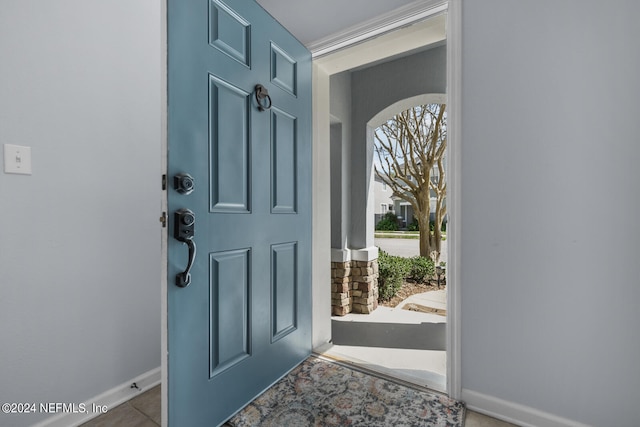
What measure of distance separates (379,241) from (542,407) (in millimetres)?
1799

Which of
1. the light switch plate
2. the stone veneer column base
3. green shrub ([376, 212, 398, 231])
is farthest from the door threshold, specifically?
the light switch plate

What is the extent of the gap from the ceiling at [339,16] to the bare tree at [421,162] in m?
0.86

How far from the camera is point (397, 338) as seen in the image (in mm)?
2482

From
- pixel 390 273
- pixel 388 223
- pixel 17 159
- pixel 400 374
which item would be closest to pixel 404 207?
pixel 388 223

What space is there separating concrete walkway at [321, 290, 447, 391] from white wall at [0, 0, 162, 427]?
1.26 metres

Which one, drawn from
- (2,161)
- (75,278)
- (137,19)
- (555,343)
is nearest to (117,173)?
(2,161)

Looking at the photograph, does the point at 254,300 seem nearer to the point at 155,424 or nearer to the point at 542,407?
the point at 155,424

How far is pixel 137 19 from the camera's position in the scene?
155 centimetres

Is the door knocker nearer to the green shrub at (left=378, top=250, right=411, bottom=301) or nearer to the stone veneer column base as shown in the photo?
the green shrub at (left=378, top=250, right=411, bottom=301)

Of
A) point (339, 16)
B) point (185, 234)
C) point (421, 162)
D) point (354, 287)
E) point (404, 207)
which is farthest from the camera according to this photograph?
point (354, 287)

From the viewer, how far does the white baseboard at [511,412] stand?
1233mm

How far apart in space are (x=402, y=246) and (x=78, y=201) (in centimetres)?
226

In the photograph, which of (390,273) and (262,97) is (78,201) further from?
(390,273)

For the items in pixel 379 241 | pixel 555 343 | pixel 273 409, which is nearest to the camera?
pixel 555 343
